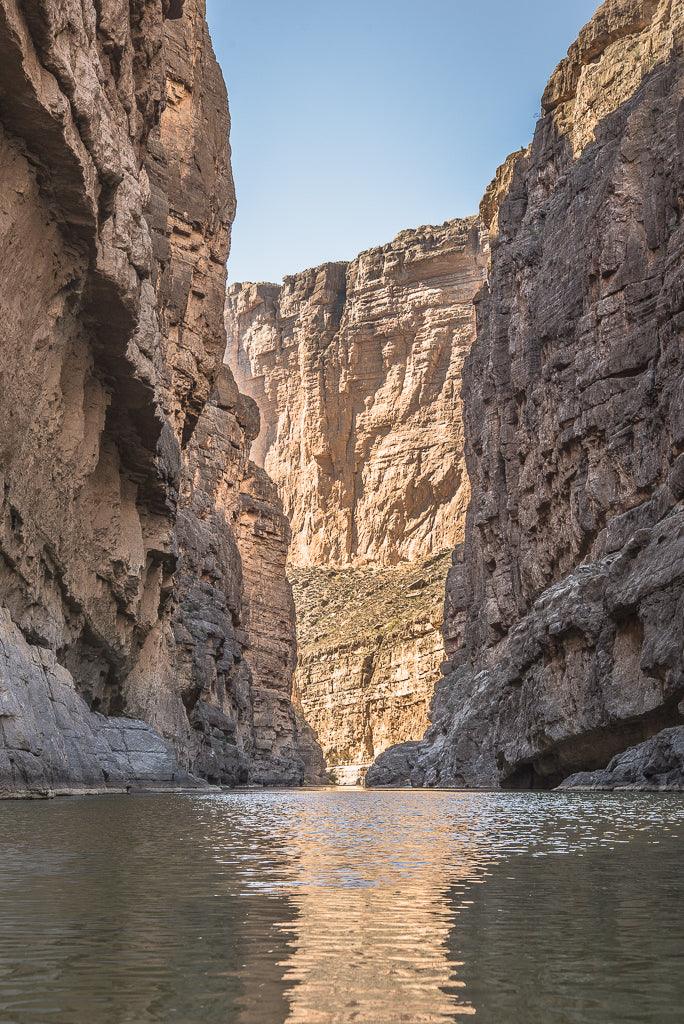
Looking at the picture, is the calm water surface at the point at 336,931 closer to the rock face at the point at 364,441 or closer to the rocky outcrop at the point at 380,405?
the rock face at the point at 364,441

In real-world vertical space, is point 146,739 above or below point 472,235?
below

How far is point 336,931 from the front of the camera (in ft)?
15.4

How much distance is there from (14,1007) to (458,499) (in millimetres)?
121553

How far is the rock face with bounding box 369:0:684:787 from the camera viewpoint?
1337 inches

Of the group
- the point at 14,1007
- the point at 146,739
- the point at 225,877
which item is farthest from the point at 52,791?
the point at 14,1007

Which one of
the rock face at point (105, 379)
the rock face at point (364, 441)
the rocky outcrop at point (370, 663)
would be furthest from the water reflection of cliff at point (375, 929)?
the rock face at point (364, 441)

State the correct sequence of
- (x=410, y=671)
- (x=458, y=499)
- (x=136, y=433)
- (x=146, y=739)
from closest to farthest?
(x=146, y=739) → (x=136, y=433) → (x=410, y=671) → (x=458, y=499)

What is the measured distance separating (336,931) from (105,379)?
80.6 feet

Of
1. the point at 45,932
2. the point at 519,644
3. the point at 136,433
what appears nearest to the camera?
the point at 45,932

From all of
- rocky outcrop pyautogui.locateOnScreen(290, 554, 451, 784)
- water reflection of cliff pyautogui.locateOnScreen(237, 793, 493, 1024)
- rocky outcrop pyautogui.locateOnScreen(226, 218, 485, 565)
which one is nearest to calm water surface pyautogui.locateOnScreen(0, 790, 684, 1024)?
water reflection of cliff pyautogui.locateOnScreen(237, 793, 493, 1024)

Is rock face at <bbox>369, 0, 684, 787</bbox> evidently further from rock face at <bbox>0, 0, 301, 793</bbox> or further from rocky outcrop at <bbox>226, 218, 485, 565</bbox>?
rocky outcrop at <bbox>226, 218, 485, 565</bbox>

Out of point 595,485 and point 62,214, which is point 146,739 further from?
point 595,485

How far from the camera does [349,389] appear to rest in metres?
141

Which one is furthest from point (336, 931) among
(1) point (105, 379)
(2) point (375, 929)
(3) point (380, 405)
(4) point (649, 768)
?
(3) point (380, 405)
